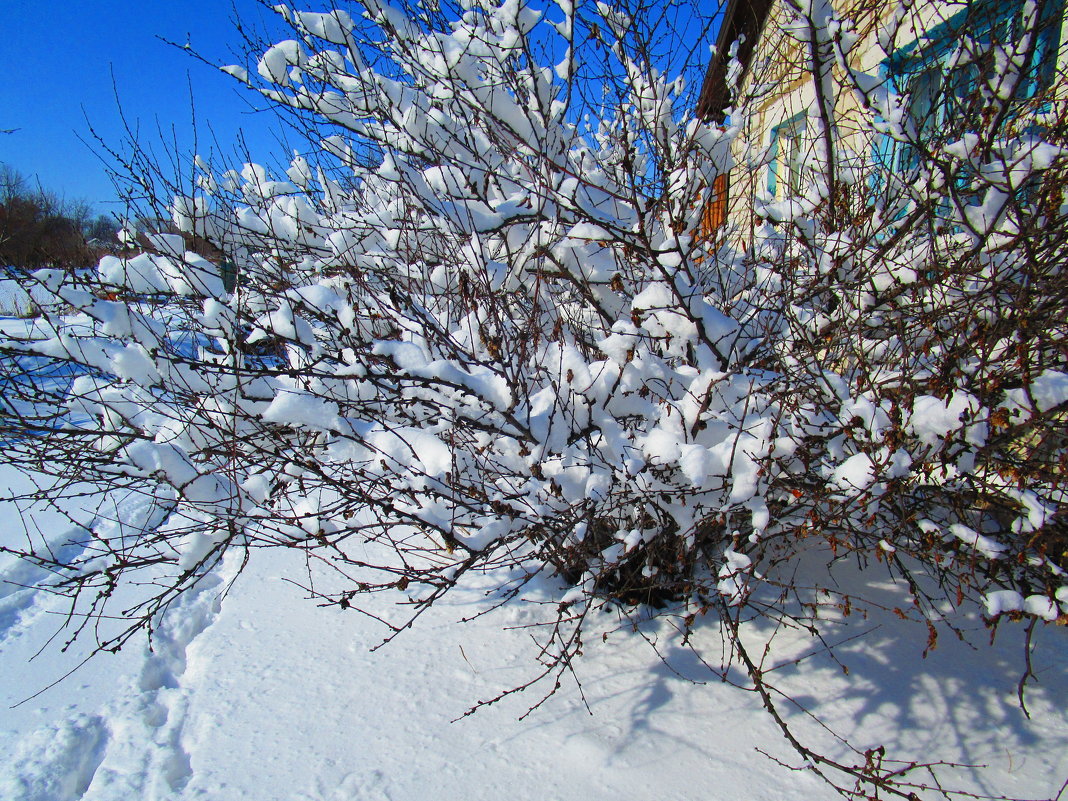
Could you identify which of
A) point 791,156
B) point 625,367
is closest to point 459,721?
point 625,367

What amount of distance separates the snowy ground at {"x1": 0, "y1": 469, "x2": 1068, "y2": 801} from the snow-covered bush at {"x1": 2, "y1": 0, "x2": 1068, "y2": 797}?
0.76ft

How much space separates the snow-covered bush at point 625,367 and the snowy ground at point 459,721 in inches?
9.1

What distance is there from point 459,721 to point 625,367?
5.13ft

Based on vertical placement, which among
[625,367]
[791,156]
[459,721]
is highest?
[791,156]

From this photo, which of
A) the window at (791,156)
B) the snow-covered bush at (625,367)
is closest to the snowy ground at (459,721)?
the snow-covered bush at (625,367)

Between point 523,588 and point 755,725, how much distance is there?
148 centimetres

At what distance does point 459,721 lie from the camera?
2436 mm

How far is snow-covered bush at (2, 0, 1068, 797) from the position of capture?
2.06m

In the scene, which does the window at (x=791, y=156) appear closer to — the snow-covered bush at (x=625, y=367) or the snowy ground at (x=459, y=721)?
the snow-covered bush at (x=625, y=367)

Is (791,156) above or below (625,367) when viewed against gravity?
above

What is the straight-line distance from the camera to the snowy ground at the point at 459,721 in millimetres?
2129

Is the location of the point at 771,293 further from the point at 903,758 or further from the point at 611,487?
the point at 903,758

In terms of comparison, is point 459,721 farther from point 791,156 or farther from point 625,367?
point 791,156

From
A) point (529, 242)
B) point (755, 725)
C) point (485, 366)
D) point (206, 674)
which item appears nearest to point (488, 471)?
point (485, 366)
